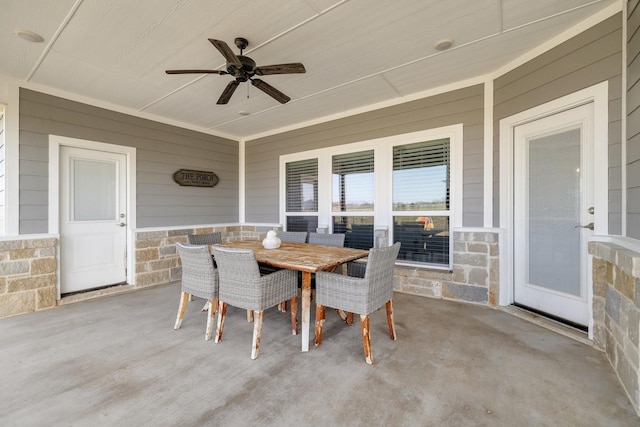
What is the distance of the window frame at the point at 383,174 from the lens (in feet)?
11.5

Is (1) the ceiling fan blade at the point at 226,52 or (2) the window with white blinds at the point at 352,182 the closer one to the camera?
(1) the ceiling fan blade at the point at 226,52

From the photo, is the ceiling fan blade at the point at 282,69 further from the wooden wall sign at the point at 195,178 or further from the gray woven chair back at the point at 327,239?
the wooden wall sign at the point at 195,178

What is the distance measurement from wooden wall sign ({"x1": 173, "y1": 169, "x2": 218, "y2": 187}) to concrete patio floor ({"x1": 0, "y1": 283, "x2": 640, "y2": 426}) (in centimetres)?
245

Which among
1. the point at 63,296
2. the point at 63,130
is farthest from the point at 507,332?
the point at 63,130

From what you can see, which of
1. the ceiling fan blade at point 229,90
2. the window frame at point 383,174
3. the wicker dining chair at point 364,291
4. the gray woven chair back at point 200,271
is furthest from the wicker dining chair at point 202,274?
the window frame at point 383,174

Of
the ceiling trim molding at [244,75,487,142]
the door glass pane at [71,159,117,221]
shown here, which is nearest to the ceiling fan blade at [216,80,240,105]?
the ceiling trim molding at [244,75,487,142]

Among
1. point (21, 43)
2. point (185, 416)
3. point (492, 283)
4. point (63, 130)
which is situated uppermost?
point (21, 43)

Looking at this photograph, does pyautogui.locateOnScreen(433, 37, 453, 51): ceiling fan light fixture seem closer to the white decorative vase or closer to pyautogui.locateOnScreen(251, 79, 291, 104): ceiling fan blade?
pyautogui.locateOnScreen(251, 79, 291, 104): ceiling fan blade

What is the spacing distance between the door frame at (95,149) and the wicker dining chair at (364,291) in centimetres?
335

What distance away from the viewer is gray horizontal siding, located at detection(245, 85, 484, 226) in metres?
3.39

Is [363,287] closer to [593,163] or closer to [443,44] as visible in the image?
[593,163]

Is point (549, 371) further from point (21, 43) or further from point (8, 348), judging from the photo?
point (21, 43)

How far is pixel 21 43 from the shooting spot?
2553 mm

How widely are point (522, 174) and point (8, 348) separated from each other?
16.9ft
